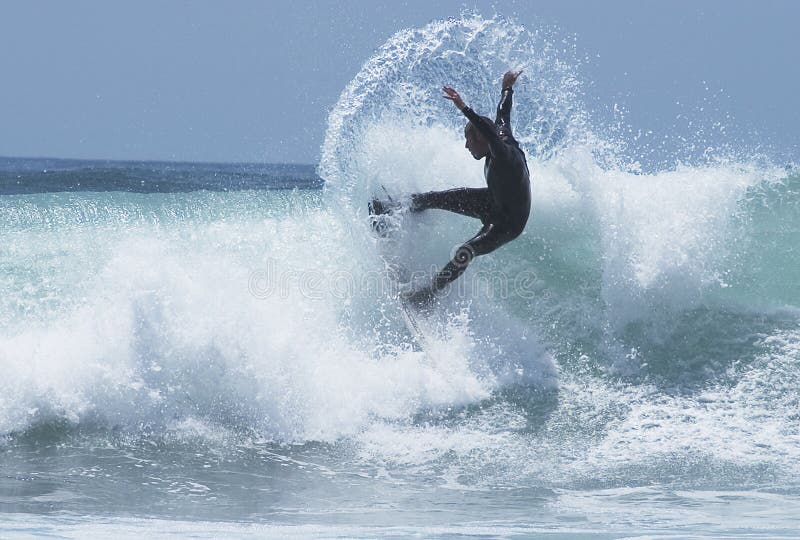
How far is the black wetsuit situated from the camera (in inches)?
246

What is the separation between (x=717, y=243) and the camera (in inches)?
308

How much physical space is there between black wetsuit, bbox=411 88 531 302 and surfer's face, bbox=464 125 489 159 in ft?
0.21

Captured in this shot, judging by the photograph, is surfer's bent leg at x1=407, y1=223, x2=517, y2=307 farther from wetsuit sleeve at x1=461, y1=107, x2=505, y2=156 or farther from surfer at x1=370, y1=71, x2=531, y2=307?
wetsuit sleeve at x1=461, y1=107, x2=505, y2=156

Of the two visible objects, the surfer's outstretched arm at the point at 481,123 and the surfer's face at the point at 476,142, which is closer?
the surfer's outstretched arm at the point at 481,123

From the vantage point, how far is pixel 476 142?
20.5 feet

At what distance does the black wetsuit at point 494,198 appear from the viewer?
6246 mm

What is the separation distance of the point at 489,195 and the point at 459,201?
0.34 m

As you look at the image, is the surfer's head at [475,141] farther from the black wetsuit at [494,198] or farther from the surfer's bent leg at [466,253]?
the surfer's bent leg at [466,253]

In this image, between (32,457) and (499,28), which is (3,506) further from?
(499,28)

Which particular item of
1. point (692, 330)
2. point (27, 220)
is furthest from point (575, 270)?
point (27, 220)

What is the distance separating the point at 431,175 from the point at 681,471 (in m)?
3.47

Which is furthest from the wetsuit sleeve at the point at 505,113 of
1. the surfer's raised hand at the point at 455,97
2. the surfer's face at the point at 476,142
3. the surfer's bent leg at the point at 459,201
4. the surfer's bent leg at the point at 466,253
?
the surfer's bent leg at the point at 466,253

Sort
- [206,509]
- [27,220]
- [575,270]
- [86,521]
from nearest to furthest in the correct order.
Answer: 1. [86,521]
2. [206,509]
3. [575,270]
4. [27,220]

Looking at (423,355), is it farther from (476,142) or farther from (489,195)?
(476,142)
